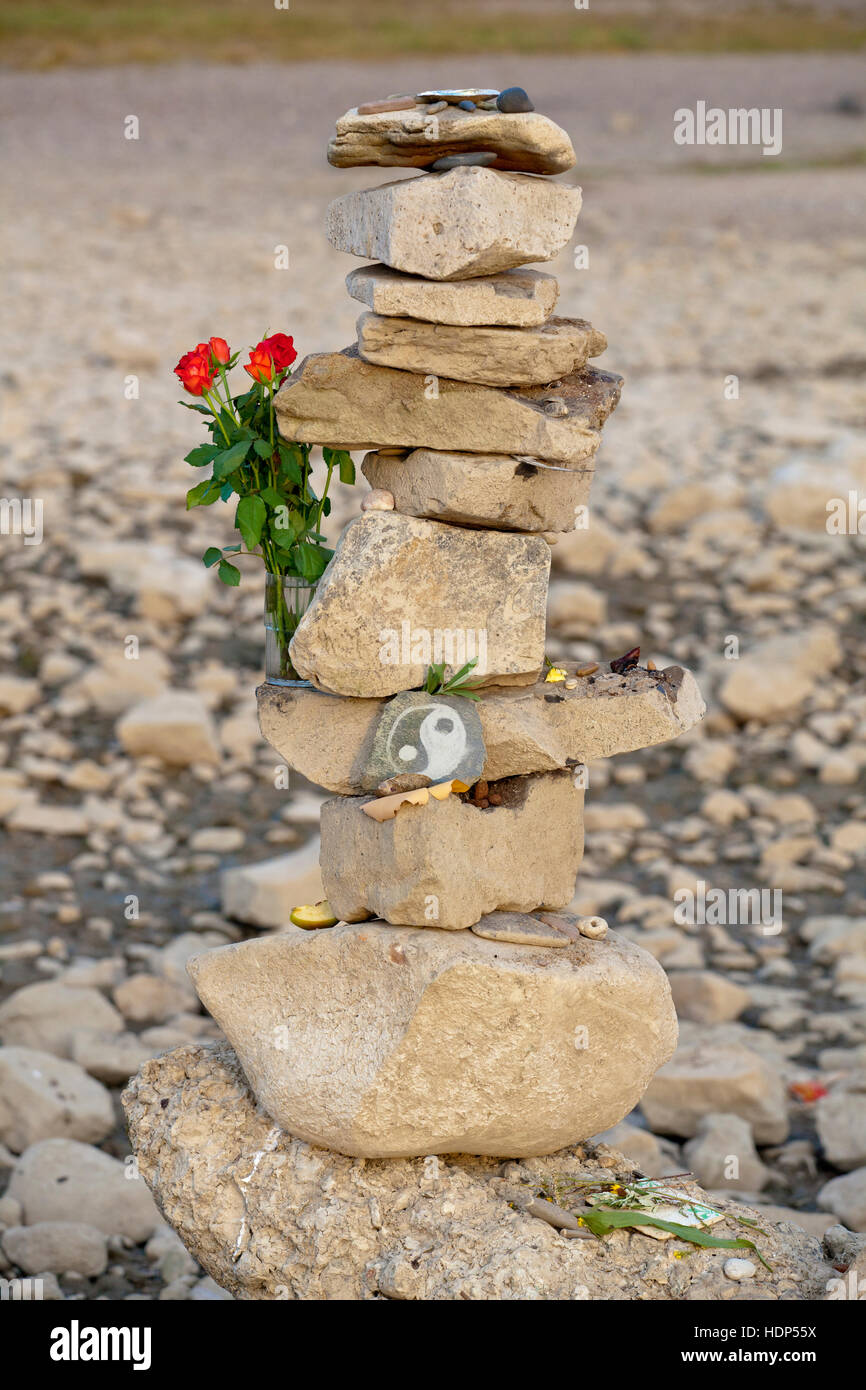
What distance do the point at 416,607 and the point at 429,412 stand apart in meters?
0.68

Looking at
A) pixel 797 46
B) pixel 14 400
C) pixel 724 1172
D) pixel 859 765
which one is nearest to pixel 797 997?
pixel 724 1172

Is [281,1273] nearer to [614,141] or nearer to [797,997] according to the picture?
[797,997]

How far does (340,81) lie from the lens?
3181 centimetres

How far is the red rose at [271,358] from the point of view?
562cm

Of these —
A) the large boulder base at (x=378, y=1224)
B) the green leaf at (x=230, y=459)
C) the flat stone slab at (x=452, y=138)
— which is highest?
the flat stone slab at (x=452, y=138)

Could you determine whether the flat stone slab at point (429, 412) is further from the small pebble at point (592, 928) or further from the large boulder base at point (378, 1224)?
the large boulder base at point (378, 1224)

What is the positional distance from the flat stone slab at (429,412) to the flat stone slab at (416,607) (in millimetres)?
308

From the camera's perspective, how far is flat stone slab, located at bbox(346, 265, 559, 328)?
17.6ft

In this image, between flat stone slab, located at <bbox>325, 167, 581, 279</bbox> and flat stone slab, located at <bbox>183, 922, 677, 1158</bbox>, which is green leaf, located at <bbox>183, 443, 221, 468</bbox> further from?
flat stone slab, located at <bbox>183, 922, 677, 1158</bbox>

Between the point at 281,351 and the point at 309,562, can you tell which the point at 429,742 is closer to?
the point at 309,562

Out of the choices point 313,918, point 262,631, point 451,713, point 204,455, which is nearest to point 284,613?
point 204,455

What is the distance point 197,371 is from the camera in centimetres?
554

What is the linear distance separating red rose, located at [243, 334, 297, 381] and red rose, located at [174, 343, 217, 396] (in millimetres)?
146

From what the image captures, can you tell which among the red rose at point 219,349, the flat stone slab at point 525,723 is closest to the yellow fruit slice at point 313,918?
the flat stone slab at point 525,723
